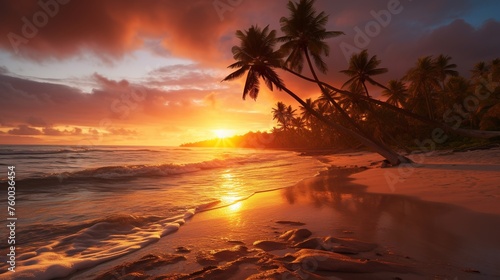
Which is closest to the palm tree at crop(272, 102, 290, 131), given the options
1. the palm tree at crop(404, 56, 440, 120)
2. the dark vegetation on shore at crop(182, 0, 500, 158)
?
the dark vegetation on shore at crop(182, 0, 500, 158)

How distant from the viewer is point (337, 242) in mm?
3912

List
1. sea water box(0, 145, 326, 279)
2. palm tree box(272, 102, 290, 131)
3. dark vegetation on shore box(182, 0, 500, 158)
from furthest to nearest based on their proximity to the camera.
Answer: palm tree box(272, 102, 290, 131), dark vegetation on shore box(182, 0, 500, 158), sea water box(0, 145, 326, 279)

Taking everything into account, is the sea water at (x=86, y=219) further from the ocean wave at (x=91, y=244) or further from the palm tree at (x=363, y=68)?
the palm tree at (x=363, y=68)

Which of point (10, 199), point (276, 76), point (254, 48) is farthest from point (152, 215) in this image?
point (254, 48)

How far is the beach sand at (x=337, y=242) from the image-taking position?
3205mm

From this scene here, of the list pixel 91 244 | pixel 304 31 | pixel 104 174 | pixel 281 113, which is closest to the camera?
pixel 91 244

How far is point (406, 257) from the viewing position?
11.5 feet

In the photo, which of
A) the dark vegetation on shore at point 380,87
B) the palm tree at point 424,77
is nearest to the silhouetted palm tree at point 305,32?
the dark vegetation on shore at point 380,87

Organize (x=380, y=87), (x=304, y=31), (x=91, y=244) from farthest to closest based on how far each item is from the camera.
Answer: (x=380, y=87) → (x=304, y=31) → (x=91, y=244)

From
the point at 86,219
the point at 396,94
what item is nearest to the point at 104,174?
the point at 86,219

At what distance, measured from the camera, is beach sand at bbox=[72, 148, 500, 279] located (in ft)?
10.5

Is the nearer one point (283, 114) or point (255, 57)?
point (255, 57)

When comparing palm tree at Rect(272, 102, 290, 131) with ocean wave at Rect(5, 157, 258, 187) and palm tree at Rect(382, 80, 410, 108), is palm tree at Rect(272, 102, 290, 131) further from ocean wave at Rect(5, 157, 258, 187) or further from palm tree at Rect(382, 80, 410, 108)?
ocean wave at Rect(5, 157, 258, 187)

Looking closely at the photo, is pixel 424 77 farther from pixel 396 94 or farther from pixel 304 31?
pixel 304 31
